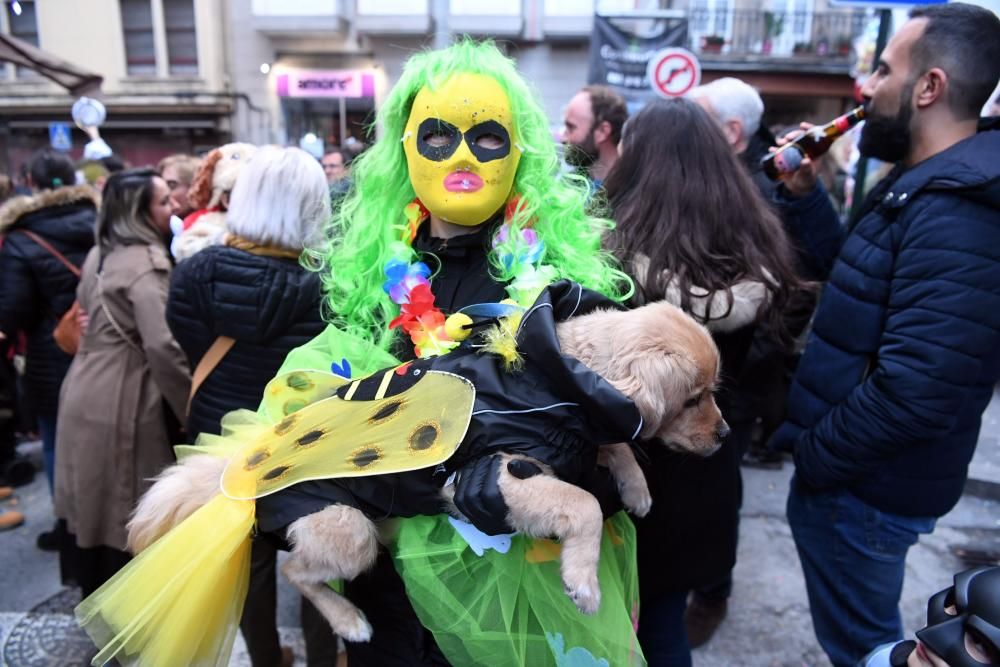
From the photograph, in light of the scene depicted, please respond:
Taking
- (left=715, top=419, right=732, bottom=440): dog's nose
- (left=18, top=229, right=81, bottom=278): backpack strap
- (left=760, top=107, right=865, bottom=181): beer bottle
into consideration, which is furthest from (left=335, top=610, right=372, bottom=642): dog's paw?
(left=18, top=229, right=81, bottom=278): backpack strap

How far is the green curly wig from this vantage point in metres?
1.69

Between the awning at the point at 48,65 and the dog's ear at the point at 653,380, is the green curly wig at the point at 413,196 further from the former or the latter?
the awning at the point at 48,65

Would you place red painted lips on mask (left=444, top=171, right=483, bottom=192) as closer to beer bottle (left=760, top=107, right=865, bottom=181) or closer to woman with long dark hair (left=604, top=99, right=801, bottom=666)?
woman with long dark hair (left=604, top=99, right=801, bottom=666)

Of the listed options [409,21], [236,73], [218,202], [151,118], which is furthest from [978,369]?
[151,118]

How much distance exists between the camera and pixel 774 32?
15.5 m

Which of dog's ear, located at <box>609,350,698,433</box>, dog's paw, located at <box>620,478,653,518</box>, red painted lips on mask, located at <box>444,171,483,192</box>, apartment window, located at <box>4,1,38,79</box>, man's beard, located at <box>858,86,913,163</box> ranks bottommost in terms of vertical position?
dog's paw, located at <box>620,478,653,518</box>

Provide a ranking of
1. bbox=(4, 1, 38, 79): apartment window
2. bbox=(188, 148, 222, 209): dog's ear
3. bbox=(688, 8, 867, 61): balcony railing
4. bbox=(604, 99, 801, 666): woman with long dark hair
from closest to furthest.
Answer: bbox=(604, 99, 801, 666): woman with long dark hair → bbox=(188, 148, 222, 209): dog's ear → bbox=(4, 1, 38, 79): apartment window → bbox=(688, 8, 867, 61): balcony railing

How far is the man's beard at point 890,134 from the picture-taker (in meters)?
1.99

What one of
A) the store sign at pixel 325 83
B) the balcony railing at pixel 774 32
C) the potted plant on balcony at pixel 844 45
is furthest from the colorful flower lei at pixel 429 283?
the potted plant on balcony at pixel 844 45

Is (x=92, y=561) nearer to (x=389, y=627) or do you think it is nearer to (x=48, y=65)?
(x=389, y=627)

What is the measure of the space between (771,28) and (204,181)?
16.0 meters

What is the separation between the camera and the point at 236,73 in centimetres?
1639

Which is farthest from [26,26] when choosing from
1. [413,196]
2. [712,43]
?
[413,196]

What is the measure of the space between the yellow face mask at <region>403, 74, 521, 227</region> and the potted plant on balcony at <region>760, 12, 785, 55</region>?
1652cm
